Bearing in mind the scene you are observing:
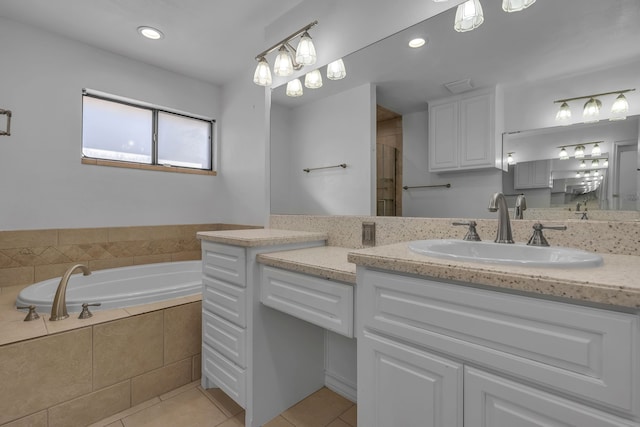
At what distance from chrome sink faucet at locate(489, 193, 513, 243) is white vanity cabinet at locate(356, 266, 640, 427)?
462 mm

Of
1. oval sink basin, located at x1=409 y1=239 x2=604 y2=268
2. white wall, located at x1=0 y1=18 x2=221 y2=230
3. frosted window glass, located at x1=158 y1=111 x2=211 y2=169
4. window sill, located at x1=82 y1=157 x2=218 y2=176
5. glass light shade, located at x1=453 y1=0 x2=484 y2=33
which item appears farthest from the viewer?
frosted window glass, located at x1=158 y1=111 x2=211 y2=169

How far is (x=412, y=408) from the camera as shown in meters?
0.82

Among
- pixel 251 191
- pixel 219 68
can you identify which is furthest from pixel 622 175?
pixel 219 68

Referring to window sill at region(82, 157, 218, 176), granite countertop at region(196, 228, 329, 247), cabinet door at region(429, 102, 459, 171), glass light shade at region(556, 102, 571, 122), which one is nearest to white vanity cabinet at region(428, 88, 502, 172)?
cabinet door at region(429, 102, 459, 171)

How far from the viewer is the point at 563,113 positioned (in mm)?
1084

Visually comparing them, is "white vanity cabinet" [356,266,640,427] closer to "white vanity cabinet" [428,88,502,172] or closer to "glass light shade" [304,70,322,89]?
"white vanity cabinet" [428,88,502,172]

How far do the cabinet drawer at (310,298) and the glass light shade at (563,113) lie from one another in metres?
0.99

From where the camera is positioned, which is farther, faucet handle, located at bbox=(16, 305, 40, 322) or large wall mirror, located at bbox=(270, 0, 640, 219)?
faucet handle, located at bbox=(16, 305, 40, 322)

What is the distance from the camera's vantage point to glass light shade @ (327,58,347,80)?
1721 mm

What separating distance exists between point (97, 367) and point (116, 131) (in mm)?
2009

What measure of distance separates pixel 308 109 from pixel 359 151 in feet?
1.79

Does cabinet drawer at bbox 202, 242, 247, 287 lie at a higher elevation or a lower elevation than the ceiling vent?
lower

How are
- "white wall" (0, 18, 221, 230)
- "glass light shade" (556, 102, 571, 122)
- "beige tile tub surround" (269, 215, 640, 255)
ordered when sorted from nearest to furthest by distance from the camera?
"beige tile tub surround" (269, 215, 640, 255), "glass light shade" (556, 102, 571, 122), "white wall" (0, 18, 221, 230)

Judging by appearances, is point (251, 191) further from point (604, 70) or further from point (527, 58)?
point (604, 70)
